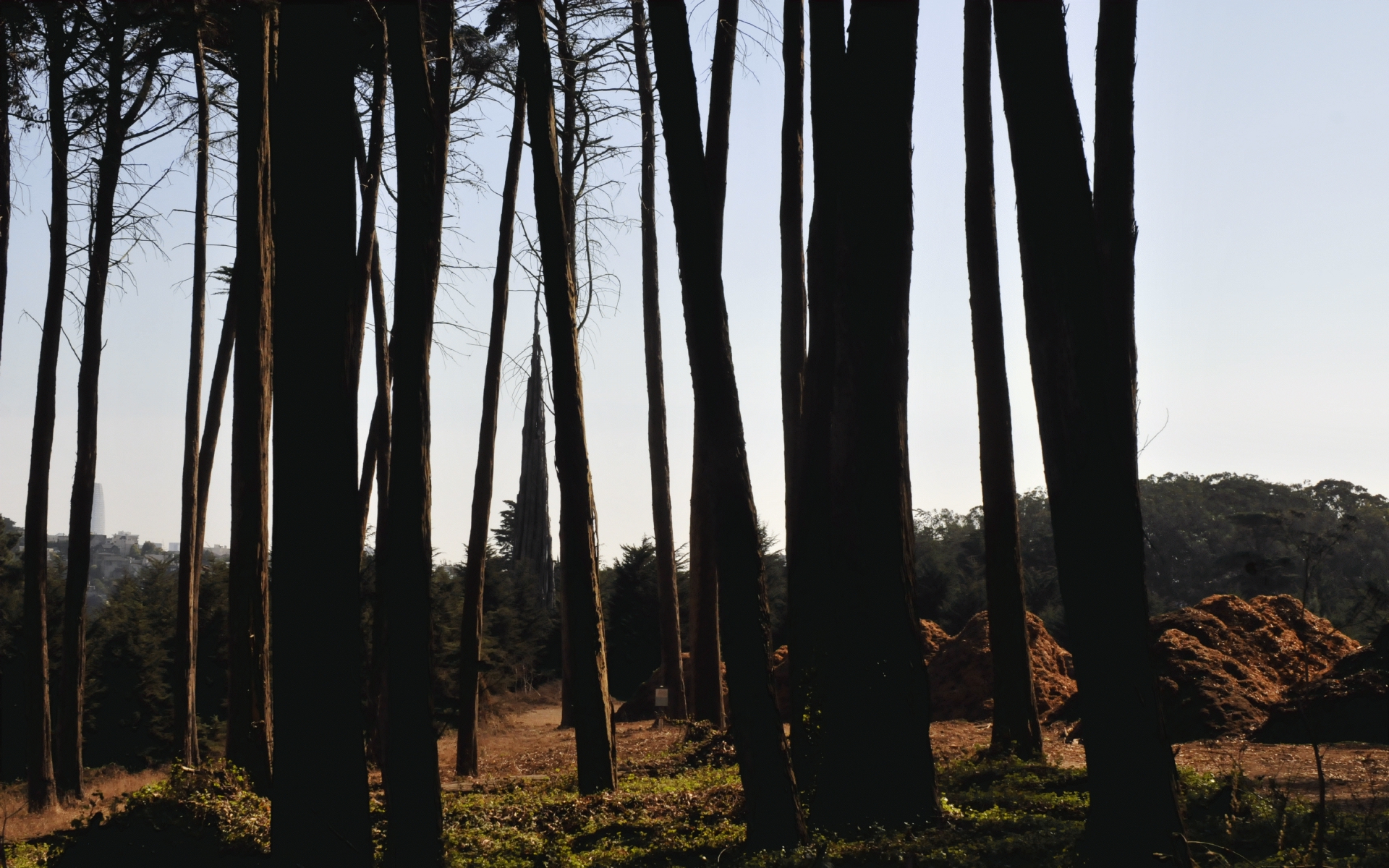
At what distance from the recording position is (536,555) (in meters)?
36.8

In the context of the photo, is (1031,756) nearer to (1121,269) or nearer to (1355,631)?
(1121,269)

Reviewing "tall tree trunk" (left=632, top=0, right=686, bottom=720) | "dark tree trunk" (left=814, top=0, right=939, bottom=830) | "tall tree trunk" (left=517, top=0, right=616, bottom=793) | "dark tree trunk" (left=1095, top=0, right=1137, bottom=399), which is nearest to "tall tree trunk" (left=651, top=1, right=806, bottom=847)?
"dark tree trunk" (left=814, top=0, right=939, bottom=830)

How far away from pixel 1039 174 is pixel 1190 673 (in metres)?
9.73

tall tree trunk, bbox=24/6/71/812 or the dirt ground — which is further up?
tall tree trunk, bbox=24/6/71/812

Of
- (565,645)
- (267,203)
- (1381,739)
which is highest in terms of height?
(267,203)

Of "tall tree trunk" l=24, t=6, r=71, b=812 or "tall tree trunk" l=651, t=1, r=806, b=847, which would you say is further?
"tall tree trunk" l=24, t=6, r=71, b=812

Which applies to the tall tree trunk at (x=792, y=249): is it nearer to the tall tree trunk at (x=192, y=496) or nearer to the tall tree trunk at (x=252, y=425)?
the tall tree trunk at (x=252, y=425)

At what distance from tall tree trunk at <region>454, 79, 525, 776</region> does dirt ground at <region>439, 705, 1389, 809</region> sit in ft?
2.79

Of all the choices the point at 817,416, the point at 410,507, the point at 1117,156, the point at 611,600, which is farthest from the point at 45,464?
the point at 611,600

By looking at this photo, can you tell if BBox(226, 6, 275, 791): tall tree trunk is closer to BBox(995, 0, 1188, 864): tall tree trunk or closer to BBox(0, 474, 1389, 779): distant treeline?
BBox(0, 474, 1389, 779): distant treeline

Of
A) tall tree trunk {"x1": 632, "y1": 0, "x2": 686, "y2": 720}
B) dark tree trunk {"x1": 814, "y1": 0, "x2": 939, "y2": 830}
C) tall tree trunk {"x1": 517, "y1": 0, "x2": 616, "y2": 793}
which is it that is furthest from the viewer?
tall tree trunk {"x1": 632, "y1": 0, "x2": 686, "y2": 720}

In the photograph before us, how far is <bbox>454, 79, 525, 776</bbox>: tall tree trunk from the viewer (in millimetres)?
13445

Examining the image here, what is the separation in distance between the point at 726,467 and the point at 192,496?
44.9 ft

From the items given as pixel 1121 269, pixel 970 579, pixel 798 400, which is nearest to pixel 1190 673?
pixel 798 400
